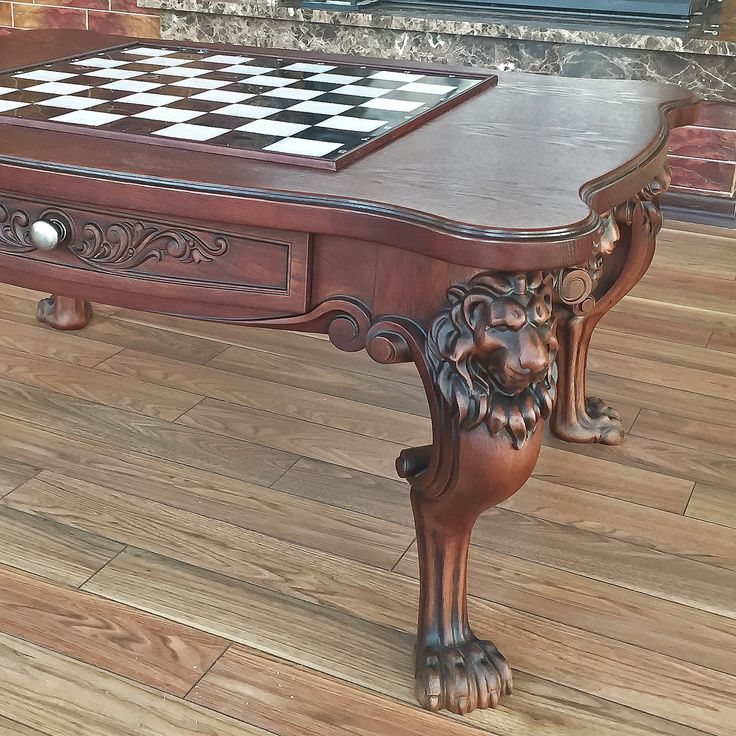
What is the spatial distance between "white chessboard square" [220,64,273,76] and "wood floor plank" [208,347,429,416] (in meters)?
0.58

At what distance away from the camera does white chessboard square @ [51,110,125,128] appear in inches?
46.3

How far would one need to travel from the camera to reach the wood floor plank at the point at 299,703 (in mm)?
1092

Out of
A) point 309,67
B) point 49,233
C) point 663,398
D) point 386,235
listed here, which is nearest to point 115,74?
point 309,67

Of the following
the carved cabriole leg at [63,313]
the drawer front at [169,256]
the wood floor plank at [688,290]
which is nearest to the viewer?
the drawer front at [169,256]

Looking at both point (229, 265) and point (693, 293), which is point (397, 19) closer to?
point (693, 293)

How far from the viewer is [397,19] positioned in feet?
9.57

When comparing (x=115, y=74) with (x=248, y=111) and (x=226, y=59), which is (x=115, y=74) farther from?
(x=248, y=111)

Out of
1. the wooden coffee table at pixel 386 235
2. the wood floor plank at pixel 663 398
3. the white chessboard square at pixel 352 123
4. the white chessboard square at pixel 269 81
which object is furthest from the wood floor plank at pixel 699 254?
the white chessboard square at pixel 352 123

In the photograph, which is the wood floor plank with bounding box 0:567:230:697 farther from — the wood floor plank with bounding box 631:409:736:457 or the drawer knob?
the wood floor plank with bounding box 631:409:736:457

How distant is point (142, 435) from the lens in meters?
1.67

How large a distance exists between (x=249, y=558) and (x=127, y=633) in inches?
8.2

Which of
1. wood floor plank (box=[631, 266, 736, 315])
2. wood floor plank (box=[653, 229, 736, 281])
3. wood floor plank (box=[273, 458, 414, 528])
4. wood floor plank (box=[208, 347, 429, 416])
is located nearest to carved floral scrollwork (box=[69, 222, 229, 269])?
wood floor plank (box=[273, 458, 414, 528])

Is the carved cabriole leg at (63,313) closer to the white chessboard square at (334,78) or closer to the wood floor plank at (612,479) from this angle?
the white chessboard square at (334,78)

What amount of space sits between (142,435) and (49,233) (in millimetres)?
666
